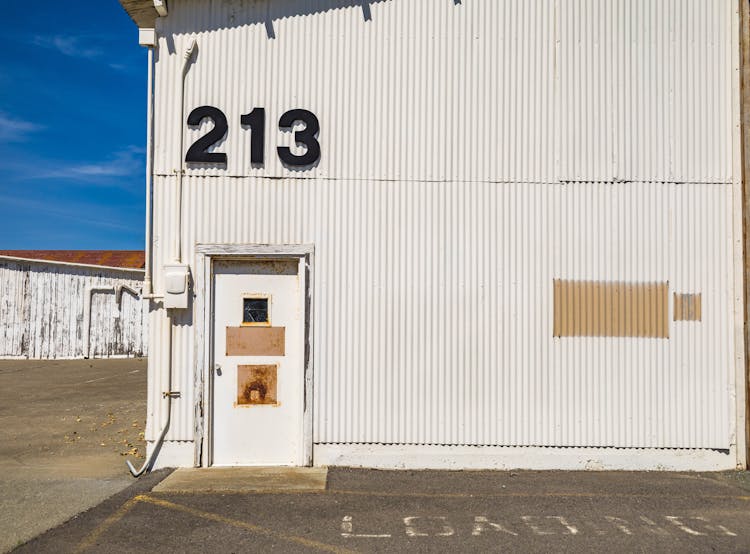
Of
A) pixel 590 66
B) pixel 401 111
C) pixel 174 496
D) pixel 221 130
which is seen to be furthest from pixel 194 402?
pixel 590 66

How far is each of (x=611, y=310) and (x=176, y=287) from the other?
190 inches

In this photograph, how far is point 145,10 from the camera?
22.8 feet

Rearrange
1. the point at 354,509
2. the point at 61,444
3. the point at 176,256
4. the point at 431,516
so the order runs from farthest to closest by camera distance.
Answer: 1. the point at 61,444
2. the point at 176,256
3. the point at 354,509
4. the point at 431,516

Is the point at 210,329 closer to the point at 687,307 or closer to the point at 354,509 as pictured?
the point at 354,509

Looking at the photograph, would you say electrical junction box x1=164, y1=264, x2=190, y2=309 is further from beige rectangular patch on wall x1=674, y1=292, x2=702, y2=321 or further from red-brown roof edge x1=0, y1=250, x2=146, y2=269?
red-brown roof edge x1=0, y1=250, x2=146, y2=269

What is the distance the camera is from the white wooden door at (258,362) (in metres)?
6.90

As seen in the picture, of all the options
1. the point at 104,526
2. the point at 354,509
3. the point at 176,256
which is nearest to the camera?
the point at 104,526

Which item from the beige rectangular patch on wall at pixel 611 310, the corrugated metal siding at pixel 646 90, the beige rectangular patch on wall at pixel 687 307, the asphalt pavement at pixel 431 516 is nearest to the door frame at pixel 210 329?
the asphalt pavement at pixel 431 516

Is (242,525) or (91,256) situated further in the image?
(91,256)

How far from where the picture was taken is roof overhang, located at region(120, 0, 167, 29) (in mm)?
6820

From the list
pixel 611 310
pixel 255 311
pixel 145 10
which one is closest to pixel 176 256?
pixel 255 311

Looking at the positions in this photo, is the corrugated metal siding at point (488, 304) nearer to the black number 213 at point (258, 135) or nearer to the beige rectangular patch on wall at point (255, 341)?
the black number 213 at point (258, 135)

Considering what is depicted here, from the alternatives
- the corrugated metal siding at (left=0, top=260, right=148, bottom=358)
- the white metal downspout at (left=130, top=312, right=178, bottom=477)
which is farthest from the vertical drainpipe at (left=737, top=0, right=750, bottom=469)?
the corrugated metal siding at (left=0, top=260, right=148, bottom=358)

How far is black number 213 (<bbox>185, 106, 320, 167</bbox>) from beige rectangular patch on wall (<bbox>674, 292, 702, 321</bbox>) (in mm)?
4375
